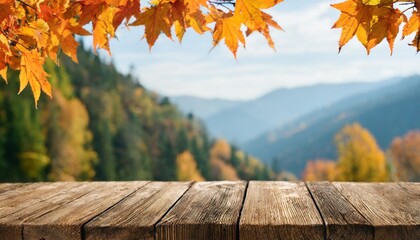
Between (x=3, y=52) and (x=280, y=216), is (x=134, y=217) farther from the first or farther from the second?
(x=3, y=52)

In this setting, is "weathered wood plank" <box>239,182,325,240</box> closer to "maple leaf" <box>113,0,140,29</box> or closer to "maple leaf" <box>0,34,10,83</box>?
"maple leaf" <box>113,0,140,29</box>

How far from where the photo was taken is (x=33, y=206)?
7.49ft

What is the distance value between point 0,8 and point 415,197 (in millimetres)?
1903

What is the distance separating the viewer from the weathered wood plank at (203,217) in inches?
72.7

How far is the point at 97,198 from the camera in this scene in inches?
95.8

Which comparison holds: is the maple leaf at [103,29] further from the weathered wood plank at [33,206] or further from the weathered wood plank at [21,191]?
the weathered wood plank at [21,191]

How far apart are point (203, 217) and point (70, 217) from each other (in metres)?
0.49

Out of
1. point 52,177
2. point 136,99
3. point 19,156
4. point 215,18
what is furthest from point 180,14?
point 136,99

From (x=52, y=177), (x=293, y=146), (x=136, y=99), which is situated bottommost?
(x=293, y=146)

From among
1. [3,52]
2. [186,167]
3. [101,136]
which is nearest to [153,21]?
[3,52]

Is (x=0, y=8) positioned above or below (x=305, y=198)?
above

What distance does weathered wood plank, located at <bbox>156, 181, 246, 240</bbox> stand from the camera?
185 centimetres

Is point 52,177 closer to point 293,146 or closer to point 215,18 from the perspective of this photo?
point 215,18

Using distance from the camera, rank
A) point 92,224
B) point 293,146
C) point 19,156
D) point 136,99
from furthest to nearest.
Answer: point 293,146 → point 136,99 → point 19,156 → point 92,224
